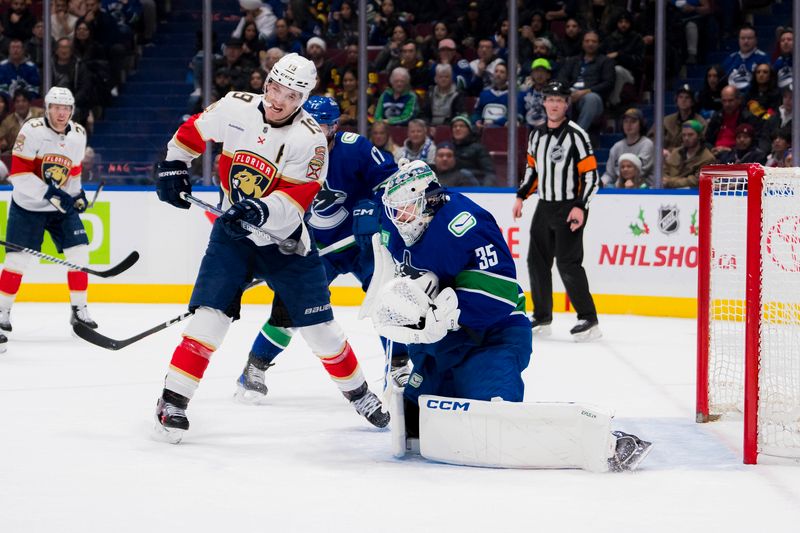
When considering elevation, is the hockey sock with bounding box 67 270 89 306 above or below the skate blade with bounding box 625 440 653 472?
above

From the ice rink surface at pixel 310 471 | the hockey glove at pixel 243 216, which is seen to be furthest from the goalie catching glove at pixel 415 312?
the hockey glove at pixel 243 216

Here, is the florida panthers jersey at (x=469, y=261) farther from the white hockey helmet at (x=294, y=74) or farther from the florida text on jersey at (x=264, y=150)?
the white hockey helmet at (x=294, y=74)

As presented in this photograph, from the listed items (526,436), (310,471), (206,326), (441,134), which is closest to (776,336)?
(526,436)

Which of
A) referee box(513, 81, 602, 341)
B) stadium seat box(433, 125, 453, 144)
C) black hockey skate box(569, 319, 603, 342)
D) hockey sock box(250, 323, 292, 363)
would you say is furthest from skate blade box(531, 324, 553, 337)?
hockey sock box(250, 323, 292, 363)

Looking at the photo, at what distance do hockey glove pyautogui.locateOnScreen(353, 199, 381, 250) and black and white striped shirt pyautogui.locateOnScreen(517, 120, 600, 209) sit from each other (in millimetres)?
2159

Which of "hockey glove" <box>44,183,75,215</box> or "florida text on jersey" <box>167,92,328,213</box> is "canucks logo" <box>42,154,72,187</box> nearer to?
"hockey glove" <box>44,183,75,215</box>

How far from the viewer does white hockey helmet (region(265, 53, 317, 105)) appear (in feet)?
11.7

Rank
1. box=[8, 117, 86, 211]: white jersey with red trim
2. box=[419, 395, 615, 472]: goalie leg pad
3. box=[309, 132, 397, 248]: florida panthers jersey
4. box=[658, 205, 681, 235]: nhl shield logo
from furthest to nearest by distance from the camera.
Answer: box=[658, 205, 681, 235]: nhl shield logo, box=[8, 117, 86, 211]: white jersey with red trim, box=[309, 132, 397, 248]: florida panthers jersey, box=[419, 395, 615, 472]: goalie leg pad

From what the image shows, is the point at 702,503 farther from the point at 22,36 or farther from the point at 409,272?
the point at 22,36

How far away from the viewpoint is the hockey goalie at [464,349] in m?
3.19

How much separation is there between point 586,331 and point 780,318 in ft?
8.86

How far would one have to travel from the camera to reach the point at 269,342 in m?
4.37

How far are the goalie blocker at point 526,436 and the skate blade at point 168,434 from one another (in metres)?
0.76

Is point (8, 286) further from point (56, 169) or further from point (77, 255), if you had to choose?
point (56, 169)
